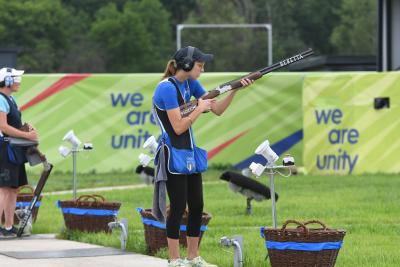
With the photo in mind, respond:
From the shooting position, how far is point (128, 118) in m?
23.7

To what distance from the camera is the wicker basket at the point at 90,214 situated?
41.7 ft

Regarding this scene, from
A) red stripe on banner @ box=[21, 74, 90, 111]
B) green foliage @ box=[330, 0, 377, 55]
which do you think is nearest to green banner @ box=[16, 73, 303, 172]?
red stripe on banner @ box=[21, 74, 90, 111]

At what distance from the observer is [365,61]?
3828 cm

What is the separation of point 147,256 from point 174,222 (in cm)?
138

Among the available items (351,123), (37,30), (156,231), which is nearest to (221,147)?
(351,123)

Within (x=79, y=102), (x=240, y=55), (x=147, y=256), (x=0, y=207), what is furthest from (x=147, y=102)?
(x=240, y=55)

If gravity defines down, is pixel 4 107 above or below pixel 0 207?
above

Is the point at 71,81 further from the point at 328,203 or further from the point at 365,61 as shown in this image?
the point at 365,61

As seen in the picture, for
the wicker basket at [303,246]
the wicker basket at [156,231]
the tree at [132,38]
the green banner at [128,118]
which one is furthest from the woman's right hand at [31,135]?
the tree at [132,38]

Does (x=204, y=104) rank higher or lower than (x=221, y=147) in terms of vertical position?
higher

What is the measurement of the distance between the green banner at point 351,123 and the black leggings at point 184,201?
40.1 feet

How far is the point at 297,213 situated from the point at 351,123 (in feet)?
24.2

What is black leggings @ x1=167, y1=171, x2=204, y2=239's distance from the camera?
31.9ft

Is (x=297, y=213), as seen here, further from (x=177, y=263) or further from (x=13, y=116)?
(x=177, y=263)
